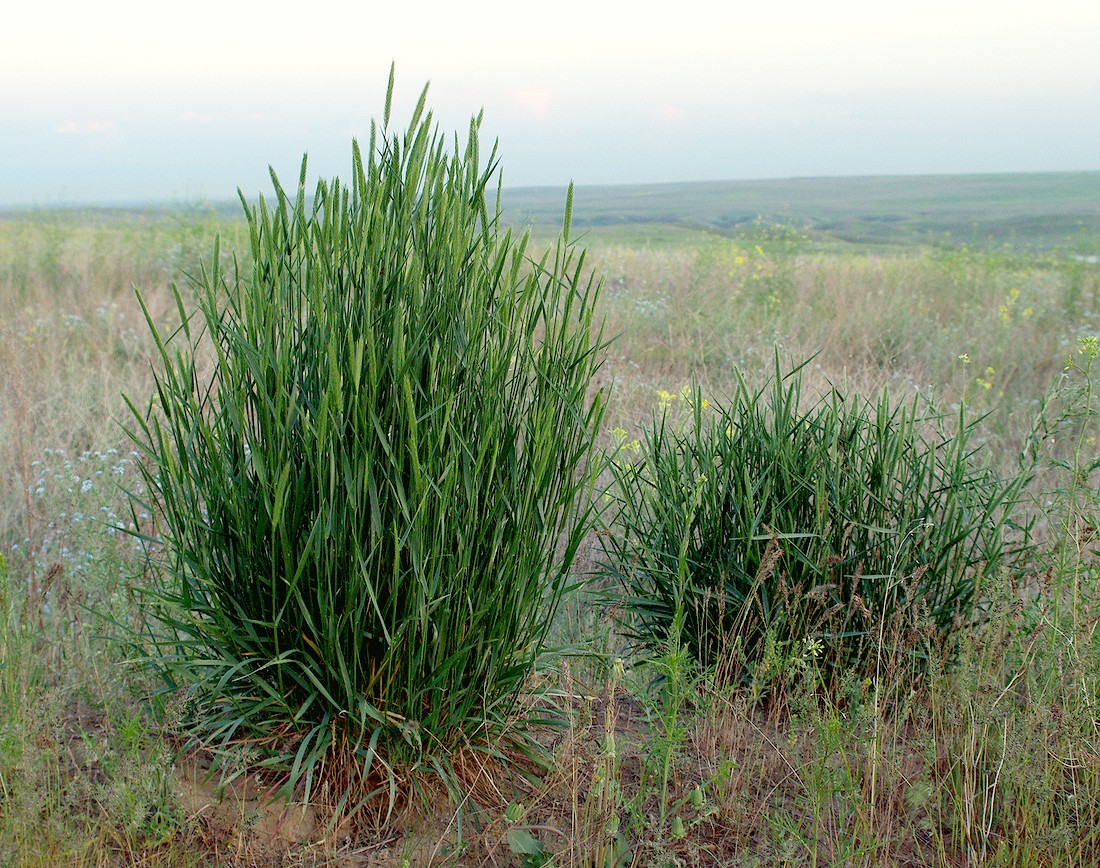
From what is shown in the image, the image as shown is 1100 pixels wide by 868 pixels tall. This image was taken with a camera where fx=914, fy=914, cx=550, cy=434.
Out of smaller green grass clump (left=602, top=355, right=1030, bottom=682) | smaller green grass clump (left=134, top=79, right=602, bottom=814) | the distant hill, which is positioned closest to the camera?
smaller green grass clump (left=134, top=79, right=602, bottom=814)

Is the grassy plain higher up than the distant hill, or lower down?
lower down

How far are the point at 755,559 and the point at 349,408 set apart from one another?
1.17m

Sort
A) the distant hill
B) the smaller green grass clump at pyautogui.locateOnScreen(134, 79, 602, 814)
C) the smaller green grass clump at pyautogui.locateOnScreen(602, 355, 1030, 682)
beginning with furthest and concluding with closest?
the distant hill, the smaller green grass clump at pyautogui.locateOnScreen(602, 355, 1030, 682), the smaller green grass clump at pyautogui.locateOnScreen(134, 79, 602, 814)

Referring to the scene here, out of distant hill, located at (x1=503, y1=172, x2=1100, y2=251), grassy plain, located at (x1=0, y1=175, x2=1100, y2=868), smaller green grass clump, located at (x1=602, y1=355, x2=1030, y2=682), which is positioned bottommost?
grassy plain, located at (x1=0, y1=175, x2=1100, y2=868)

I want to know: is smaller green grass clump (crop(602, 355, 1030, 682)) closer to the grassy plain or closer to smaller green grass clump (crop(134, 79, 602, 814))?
the grassy plain

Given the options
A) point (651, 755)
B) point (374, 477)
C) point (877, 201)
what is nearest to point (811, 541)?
point (651, 755)

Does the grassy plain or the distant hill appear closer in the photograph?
the grassy plain

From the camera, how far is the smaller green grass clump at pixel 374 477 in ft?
5.55

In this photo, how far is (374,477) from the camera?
1771mm

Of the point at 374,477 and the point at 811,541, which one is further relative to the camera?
the point at 811,541

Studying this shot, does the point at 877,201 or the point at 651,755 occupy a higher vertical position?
the point at 877,201

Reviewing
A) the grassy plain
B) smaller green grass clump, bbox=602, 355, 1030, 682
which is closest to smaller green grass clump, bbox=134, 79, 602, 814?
the grassy plain

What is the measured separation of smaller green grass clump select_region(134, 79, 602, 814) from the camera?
1.69m

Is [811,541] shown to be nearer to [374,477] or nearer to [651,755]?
[651,755]
